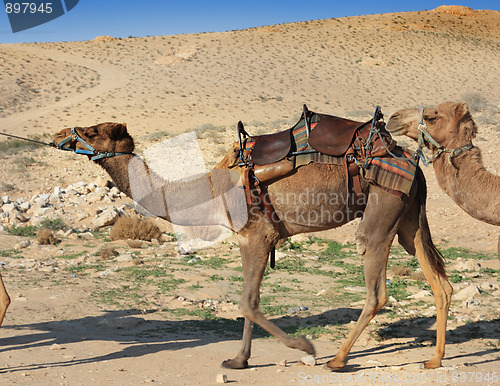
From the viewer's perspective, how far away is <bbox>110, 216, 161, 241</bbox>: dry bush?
12.3 m

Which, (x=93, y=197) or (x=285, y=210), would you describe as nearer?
(x=285, y=210)

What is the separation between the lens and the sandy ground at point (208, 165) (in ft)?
19.6

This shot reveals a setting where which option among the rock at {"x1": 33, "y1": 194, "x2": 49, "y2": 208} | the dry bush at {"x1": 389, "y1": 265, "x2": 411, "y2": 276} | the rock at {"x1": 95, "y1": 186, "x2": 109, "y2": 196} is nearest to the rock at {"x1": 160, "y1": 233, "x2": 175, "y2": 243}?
the rock at {"x1": 95, "y1": 186, "x2": 109, "y2": 196}

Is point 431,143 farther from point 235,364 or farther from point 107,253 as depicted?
point 107,253

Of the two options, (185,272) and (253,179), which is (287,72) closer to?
(185,272)

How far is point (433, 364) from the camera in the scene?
223 inches

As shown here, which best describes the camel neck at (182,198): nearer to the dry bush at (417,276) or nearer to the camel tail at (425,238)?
the camel tail at (425,238)

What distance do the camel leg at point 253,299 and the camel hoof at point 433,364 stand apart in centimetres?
111

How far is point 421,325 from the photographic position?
7398 mm

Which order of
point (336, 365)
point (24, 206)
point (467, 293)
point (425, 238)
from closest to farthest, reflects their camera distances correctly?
point (336, 365) < point (425, 238) < point (467, 293) < point (24, 206)

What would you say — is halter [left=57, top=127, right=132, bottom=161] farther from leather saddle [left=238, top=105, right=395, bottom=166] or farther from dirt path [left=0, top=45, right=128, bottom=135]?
dirt path [left=0, top=45, right=128, bottom=135]

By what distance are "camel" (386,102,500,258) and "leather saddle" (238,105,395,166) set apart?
491 mm

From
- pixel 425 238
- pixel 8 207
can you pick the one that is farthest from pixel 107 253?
pixel 425 238

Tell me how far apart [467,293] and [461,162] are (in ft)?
11.3
